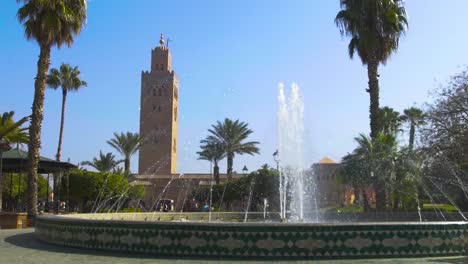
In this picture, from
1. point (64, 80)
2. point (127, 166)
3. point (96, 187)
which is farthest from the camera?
point (127, 166)

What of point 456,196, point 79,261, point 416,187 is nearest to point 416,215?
point 79,261

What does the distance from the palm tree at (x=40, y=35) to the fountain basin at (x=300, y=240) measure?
12.1 m

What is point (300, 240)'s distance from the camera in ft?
22.6

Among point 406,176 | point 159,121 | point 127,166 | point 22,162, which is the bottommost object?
point 406,176

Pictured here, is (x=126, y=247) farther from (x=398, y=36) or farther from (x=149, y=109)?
(x=149, y=109)

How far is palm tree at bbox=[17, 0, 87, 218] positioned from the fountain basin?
39.8 ft

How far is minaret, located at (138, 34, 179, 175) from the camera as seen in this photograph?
74.4 metres

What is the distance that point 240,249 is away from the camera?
6.95 meters

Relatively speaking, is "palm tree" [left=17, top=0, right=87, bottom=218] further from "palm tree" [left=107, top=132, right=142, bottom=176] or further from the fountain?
"palm tree" [left=107, top=132, right=142, bottom=176]

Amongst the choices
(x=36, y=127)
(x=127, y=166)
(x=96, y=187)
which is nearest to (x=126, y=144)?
(x=127, y=166)

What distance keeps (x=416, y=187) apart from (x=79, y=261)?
81.1ft

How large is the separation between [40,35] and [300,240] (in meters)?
14.9

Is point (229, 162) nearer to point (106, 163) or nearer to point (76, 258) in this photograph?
point (106, 163)

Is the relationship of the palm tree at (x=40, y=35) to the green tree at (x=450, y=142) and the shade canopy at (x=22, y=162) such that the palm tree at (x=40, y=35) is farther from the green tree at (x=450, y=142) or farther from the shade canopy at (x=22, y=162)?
the green tree at (x=450, y=142)
